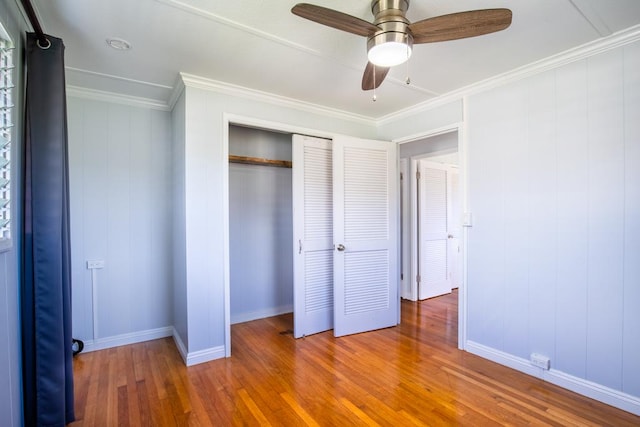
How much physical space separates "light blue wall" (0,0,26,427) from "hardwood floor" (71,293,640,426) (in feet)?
2.11

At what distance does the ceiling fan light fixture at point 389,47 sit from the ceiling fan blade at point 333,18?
0.06m

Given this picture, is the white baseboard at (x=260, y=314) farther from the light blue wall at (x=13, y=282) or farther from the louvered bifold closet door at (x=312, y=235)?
the light blue wall at (x=13, y=282)

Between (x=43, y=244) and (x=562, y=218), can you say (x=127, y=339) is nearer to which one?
(x=43, y=244)

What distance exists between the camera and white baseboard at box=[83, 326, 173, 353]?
2959 mm

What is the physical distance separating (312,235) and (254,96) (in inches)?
59.1

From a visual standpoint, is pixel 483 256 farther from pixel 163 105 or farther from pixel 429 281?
pixel 163 105

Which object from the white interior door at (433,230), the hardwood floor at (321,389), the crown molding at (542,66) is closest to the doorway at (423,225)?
the white interior door at (433,230)

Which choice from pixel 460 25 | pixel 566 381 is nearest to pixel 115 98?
pixel 460 25

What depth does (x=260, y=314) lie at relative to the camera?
12.8 feet

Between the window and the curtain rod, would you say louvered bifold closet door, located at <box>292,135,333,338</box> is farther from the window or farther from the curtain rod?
the window

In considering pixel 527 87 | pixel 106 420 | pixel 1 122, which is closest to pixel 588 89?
pixel 527 87

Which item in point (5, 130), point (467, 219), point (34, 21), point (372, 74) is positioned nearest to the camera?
point (5, 130)

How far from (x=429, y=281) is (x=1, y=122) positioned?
15.8 feet

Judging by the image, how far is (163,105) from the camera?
128 inches
